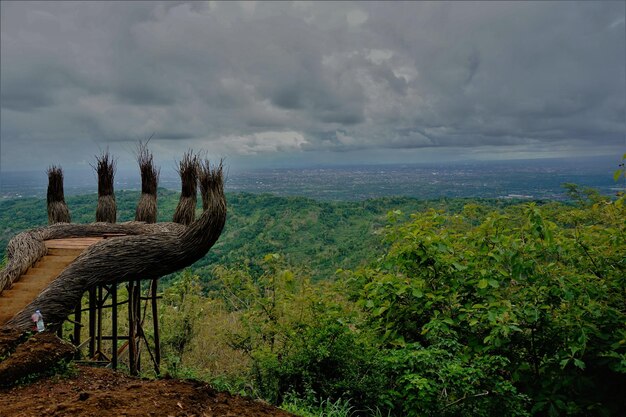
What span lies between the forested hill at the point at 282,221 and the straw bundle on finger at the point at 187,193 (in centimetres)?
2585

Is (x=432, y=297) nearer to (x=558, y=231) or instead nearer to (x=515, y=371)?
(x=515, y=371)

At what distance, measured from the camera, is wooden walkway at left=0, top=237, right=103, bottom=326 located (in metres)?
4.46

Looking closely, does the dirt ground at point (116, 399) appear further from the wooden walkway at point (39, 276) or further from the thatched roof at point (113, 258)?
the wooden walkway at point (39, 276)

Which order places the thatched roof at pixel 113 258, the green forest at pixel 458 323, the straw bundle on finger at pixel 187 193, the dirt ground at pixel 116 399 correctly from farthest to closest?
the straw bundle on finger at pixel 187 193
the green forest at pixel 458 323
the thatched roof at pixel 113 258
the dirt ground at pixel 116 399

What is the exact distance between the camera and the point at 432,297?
17.1ft

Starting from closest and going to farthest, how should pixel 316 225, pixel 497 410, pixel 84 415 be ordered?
pixel 84 415
pixel 497 410
pixel 316 225

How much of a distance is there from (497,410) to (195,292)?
37.5ft

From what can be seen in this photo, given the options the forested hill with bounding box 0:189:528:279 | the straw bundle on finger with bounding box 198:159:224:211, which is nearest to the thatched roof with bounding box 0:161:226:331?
the straw bundle on finger with bounding box 198:159:224:211

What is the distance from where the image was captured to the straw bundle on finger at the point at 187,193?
23.8 feet

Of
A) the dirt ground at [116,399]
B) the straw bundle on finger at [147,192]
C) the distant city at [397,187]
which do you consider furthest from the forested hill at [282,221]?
the dirt ground at [116,399]

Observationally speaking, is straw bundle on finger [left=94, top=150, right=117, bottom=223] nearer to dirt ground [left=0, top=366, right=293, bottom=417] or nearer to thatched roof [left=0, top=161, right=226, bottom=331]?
thatched roof [left=0, top=161, right=226, bottom=331]

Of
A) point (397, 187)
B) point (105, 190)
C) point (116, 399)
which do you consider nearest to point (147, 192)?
point (105, 190)

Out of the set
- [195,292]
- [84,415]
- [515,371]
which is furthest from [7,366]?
[195,292]

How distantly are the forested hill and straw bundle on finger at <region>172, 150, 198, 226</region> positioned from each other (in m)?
25.8
